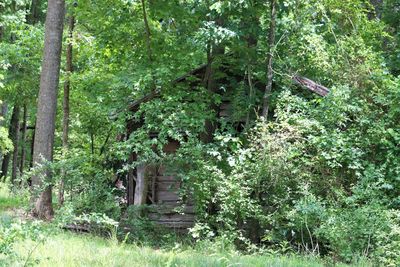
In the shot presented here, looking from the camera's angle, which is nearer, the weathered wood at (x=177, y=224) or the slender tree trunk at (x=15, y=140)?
the weathered wood at (x=177, y=224)

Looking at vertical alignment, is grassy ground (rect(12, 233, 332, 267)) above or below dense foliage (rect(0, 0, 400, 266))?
below

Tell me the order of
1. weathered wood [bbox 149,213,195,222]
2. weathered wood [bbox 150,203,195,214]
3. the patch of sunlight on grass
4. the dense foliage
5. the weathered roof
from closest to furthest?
the patch of sunlight on grass → the dense foliage → weathered wood [bbox 150,203,195,214] → the weathered roof → weathered wood [bbox 149,213,195,222]

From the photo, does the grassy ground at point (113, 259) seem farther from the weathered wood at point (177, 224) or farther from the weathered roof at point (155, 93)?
the weathered roof at point (155, 93)

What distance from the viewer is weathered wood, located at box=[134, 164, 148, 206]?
1393cm

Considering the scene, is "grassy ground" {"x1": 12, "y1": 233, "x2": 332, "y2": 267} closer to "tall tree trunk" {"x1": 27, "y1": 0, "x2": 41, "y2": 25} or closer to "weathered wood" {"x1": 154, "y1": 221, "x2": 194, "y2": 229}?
"weathered wood" {"x1": 154, "y1": 221, "x2": 194, "y2": 229}

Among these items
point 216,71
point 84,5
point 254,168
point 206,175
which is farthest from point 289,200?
point 84,5

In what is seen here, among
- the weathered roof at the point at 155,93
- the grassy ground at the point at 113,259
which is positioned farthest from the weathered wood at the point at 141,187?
the grassy ground at the point at 113,259

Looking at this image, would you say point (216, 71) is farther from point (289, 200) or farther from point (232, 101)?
point (289, 200)

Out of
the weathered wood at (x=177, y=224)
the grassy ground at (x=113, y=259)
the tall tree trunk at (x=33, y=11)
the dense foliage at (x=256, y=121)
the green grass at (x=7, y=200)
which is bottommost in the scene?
the green grass at (x=7, y=200)

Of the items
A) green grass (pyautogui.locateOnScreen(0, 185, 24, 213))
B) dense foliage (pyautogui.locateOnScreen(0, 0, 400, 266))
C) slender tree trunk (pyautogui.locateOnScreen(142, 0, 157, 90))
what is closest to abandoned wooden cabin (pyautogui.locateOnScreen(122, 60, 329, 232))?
dense foliage (pyautogui.locateOnScreen(0, 0, 400, 266))

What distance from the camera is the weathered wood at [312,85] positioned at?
39.3ft

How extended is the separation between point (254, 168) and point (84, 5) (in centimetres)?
632

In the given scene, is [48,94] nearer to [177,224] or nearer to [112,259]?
[177,224]

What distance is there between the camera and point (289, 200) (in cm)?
1064
